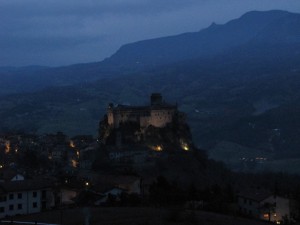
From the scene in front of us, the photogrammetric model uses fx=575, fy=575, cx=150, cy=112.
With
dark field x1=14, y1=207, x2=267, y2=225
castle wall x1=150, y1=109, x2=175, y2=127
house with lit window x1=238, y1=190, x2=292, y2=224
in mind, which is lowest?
house with lit window x1=238, y1=190, x2=292, y2=224

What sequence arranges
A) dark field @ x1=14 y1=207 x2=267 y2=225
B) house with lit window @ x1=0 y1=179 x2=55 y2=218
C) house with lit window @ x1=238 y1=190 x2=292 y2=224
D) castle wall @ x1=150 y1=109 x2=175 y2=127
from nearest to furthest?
dark field @ x1=14 y1=207 x2=267 y2=225 < house with lit window @ x1=0 y1=179 x2=55 y2=218 < house with lit window @ x1=238 y1=190 x2=292 y2=224 < castle wall @ x1=150 y1=109 x2=175 y2=127

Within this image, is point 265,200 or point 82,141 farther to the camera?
point 82,141

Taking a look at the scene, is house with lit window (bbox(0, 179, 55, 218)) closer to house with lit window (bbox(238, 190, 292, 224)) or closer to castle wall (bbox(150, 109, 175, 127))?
house with lit window (bbox(238, 190, 292, 224))

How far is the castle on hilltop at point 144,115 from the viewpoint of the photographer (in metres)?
92.6

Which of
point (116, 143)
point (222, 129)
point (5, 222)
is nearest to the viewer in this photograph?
point (5, 222)

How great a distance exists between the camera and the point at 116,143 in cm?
8769

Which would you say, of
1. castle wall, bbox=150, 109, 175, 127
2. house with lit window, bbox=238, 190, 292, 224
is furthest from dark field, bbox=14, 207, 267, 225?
castle wall, bbox=150, 109, 175, 127

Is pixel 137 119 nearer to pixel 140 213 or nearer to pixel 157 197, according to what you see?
pixel 157 197

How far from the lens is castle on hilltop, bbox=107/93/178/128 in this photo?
3644 inches

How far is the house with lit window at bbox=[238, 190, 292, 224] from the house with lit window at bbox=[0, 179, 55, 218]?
16868mm

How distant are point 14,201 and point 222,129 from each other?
158767mm

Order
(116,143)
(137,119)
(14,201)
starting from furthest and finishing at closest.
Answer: (137,119), (116,143), (14,201)

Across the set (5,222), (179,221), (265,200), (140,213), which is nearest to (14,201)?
(5,222)

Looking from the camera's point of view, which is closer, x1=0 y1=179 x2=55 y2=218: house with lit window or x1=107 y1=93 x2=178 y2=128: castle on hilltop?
x1=0 y1=179 x2=55 y2=218: house with lit window
